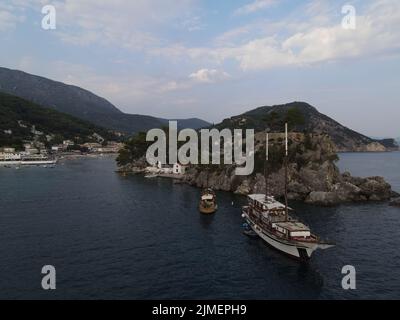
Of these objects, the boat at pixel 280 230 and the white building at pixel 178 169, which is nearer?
the boat at pixel 280 230

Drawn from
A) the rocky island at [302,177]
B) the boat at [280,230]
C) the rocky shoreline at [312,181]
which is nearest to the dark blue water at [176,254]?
the boat at [280,230]

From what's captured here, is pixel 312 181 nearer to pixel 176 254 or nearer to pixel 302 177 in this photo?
pixel 302 177

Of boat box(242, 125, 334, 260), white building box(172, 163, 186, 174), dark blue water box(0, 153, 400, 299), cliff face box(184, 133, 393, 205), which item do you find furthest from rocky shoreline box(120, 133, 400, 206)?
white building box(172, 163, 186, 174)

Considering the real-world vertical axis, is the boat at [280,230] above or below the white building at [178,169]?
below

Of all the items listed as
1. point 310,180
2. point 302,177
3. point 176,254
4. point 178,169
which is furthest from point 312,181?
point 178,169

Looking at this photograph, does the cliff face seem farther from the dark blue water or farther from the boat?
the boat

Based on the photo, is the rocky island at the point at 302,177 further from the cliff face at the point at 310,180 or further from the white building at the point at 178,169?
the white building at the point at 178,169
